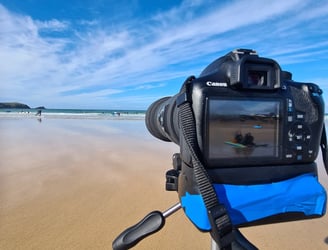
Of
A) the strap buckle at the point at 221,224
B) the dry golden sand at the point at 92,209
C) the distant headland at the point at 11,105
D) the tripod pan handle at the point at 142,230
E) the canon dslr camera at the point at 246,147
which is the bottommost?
the dry golden sand at the point at 92,209

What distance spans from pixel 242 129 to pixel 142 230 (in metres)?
0.35

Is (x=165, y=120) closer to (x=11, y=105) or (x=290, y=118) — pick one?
(x=290, y=118)

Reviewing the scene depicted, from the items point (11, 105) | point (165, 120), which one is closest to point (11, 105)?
point (11, 105)

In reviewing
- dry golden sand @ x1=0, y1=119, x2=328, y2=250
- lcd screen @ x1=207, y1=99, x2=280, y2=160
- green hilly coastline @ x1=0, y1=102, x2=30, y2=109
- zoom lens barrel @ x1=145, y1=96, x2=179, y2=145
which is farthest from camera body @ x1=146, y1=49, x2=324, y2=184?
green hilly coastline @ x1=0, y1=102, x2=30, y2=109

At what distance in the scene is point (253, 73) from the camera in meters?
0.59

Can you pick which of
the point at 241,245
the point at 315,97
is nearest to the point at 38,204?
the point at 241,245

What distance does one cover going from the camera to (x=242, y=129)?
58 centimetres

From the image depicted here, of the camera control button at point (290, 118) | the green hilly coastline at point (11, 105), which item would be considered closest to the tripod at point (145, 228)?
the camera control button at point (290, 118)

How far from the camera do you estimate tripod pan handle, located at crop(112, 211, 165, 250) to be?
2.02 ft

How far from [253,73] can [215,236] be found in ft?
1.22

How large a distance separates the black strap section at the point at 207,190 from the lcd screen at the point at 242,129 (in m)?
0.04

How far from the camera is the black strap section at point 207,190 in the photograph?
0.50 metres

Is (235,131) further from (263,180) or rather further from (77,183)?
(77,183)

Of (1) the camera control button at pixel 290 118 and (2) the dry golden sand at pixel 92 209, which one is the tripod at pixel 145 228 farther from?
(2) the dry golden sand at pixel 92 209
